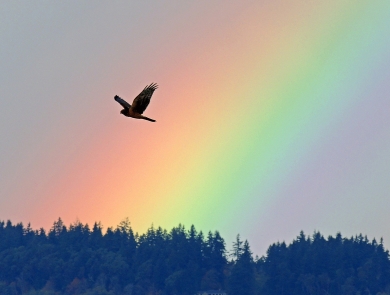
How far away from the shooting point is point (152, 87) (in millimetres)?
61219

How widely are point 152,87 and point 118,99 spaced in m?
2.79

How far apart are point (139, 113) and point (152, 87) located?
1360 millimetres

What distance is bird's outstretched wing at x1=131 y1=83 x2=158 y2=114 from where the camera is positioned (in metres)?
61.3

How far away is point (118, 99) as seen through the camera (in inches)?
2496

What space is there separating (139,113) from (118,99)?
227 centimetres

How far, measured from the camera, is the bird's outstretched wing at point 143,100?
61.3m

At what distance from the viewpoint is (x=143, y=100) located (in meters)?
61.3

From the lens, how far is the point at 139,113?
202 ft
